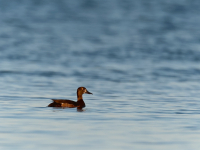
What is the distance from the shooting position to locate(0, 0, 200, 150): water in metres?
9.44

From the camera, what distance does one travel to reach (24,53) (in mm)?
31891

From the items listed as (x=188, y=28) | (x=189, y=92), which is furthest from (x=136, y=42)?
(x=189, y=92)

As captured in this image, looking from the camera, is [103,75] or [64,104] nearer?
[64,104]

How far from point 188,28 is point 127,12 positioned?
41.4 feet

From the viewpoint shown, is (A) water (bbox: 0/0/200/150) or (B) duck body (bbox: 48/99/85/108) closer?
(A) water (bbox: 0/0/200/150)

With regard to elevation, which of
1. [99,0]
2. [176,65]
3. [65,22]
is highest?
[99,0]

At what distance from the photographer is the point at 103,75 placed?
22.1 meters

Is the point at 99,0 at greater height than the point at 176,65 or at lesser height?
greater

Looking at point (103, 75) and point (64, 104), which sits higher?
point (103, 75)

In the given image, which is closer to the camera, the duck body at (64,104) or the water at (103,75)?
the water at (103,75)

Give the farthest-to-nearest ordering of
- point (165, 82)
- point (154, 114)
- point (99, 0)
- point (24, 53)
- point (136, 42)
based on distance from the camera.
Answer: point (99, 0), point (136, 42), point (24, 53), point (165, 82), point (154, 114)

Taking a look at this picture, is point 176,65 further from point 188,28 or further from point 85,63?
point 188,28

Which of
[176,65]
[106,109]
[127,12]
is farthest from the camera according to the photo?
[127,12]

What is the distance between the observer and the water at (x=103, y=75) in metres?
9.44
